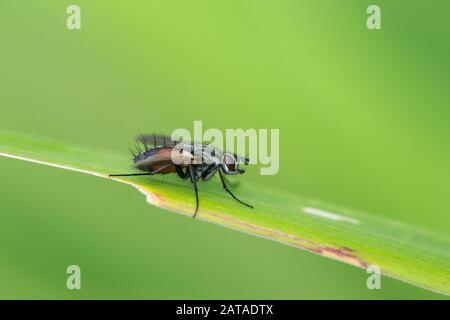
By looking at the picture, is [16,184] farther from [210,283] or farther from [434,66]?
[434,66]

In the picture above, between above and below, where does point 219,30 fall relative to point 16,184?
above

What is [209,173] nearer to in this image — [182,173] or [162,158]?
[182,173]

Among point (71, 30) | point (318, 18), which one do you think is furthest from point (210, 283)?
point (71, 30)

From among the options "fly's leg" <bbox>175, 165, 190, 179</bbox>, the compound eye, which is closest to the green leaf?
"fly's leg" <bbox>175, 165, 190, 179</bbox>

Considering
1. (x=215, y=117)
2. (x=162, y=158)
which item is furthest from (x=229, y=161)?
(x=215, y=117)

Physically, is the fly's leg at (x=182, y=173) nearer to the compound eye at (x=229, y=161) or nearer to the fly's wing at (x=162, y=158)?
the fly's wing at (x=162, y=158)

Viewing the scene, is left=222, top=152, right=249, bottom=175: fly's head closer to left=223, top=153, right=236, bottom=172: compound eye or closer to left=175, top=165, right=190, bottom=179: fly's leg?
left=223, top=153, right=236, bottom=172: compound eye
